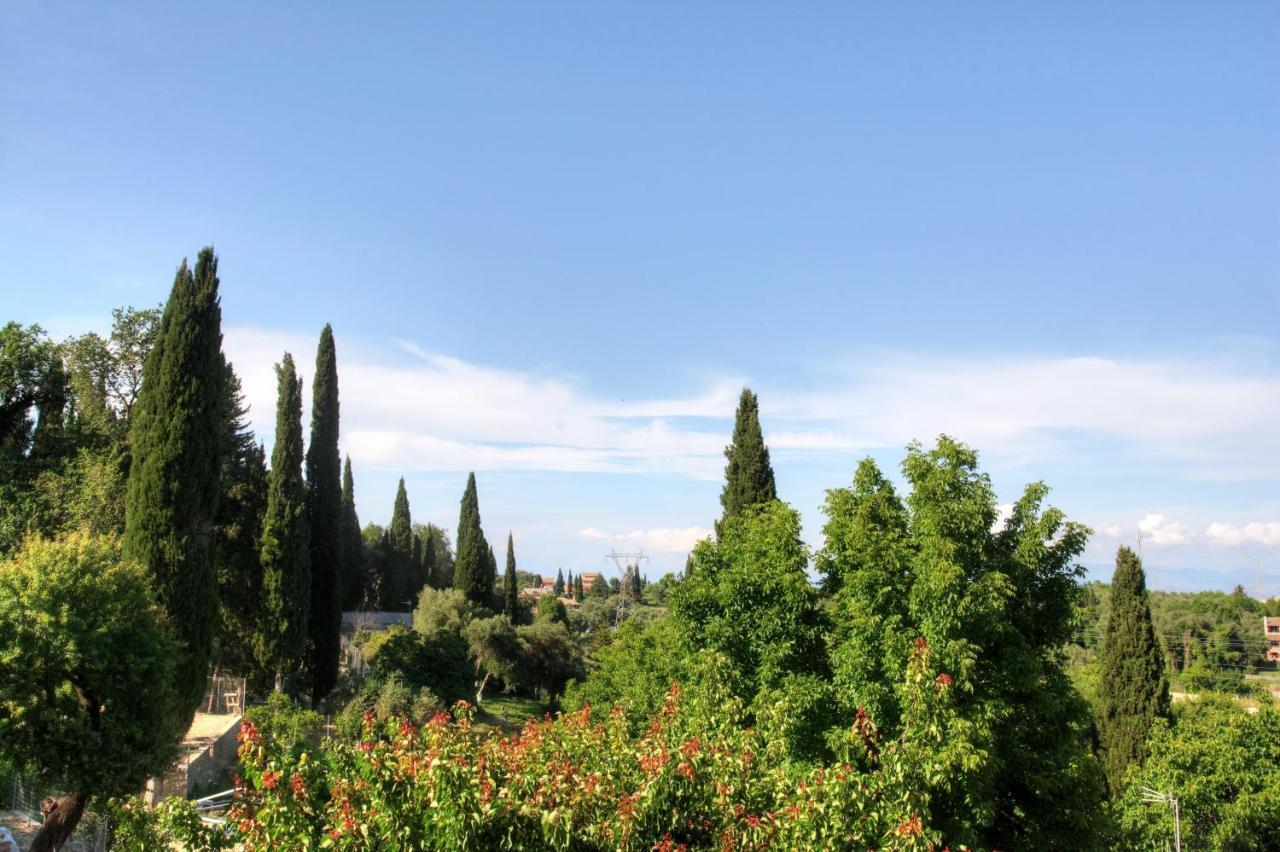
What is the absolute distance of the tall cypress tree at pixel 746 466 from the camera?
24516 millimetres

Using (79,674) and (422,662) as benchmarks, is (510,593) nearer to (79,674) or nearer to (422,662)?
(422,662)

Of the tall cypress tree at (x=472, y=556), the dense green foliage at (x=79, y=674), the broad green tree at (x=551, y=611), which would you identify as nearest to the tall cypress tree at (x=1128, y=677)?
the dense green foliage at (x=79, y=674)

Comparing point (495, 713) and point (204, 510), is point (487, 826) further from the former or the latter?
point (495, 713)

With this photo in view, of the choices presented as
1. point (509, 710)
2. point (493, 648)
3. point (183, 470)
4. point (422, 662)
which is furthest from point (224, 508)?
point (509, 710)

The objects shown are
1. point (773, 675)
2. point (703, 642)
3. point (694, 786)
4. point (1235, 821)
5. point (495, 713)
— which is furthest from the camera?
point (495, 713)

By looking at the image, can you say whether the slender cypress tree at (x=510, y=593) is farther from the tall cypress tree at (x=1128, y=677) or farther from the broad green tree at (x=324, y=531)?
the tall cypress tree at (x=1128, y=677)

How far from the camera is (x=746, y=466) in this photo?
24.9 m

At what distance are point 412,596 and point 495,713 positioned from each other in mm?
25783

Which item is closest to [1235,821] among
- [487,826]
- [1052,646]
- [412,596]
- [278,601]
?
[1052,646]

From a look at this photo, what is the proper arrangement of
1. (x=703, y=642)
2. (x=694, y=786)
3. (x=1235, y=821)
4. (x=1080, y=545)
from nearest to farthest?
(x=694, y=786), (x=1080, y=545), (x=703, y=642), (x=1235, y=821)

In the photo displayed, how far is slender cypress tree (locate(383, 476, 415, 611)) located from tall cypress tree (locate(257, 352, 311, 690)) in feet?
104

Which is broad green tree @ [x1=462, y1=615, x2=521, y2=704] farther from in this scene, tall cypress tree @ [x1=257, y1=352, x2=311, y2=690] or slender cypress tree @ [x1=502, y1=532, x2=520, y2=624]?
slender cypress tree @ [x1=502, y1=532, x2=520, y2=624]

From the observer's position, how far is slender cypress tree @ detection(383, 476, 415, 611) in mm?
59625

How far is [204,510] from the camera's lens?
19156 millimetres
